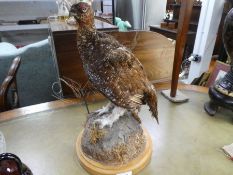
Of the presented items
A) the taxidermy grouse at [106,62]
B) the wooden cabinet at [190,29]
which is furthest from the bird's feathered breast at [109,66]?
the wooden cabinet at [190,29]

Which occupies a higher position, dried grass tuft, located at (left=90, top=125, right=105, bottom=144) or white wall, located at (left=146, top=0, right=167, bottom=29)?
white wall, located at (left=146, top=0, right=167, bottom=29)

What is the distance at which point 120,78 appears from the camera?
0.51m

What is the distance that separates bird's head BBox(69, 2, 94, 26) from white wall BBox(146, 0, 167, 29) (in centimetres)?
146

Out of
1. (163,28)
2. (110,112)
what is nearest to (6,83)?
(110,112)

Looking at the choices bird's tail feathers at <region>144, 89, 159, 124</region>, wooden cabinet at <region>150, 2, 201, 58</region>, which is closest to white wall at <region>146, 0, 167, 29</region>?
wooden cabinet at <region>150, 2, 201, 58</region>

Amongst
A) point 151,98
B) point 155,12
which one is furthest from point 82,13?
point 155,12

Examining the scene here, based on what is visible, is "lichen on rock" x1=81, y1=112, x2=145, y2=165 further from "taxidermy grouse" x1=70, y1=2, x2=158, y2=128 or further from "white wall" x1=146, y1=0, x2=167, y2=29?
"white wall" x1=146, y1=0, x2=167, y2=29

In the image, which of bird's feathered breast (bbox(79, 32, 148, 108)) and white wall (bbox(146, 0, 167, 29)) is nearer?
bird's feathered breast (bbox(79, 32, 148, 108))

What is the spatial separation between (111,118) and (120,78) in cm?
15

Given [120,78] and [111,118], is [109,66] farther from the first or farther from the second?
[111,118]

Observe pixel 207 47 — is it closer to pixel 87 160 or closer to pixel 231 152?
pixel 231 152

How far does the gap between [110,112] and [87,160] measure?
0.15m

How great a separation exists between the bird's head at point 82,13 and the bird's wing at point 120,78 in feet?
0.29

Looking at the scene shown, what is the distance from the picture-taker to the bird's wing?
498mm
